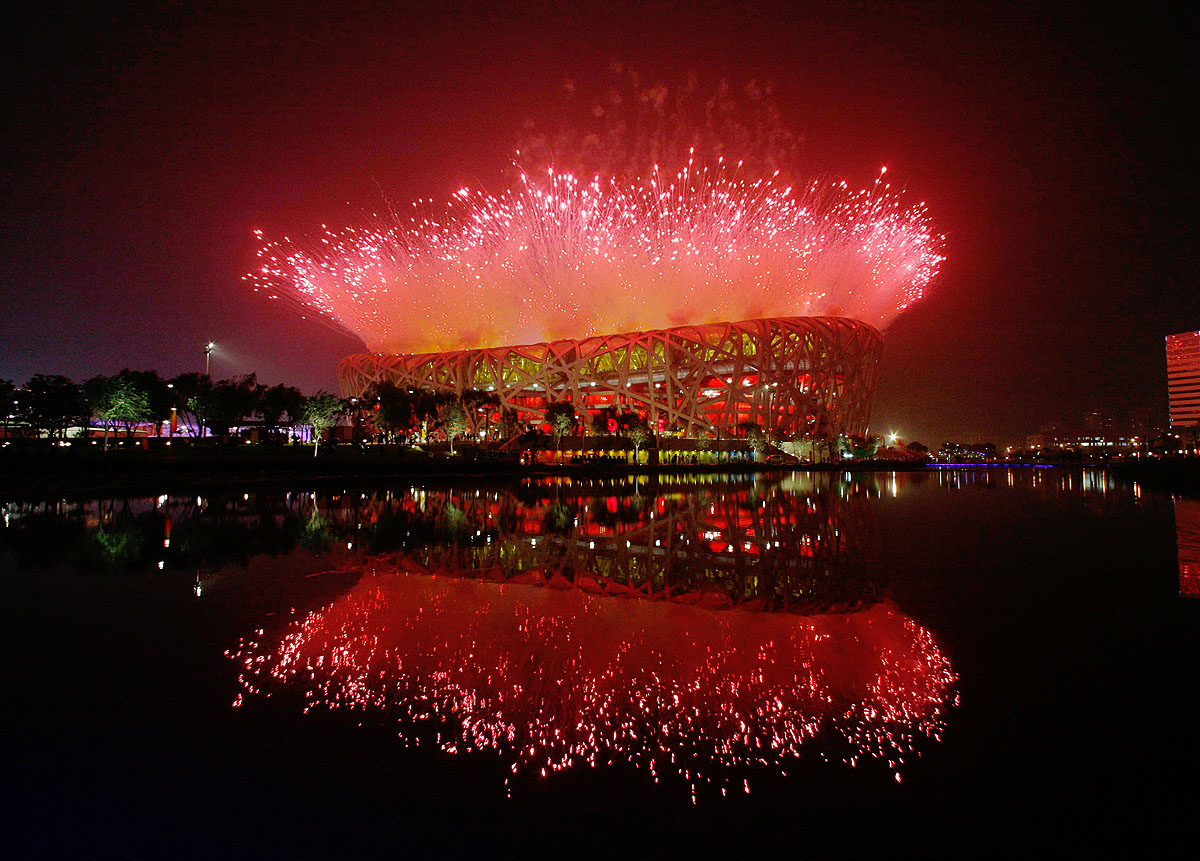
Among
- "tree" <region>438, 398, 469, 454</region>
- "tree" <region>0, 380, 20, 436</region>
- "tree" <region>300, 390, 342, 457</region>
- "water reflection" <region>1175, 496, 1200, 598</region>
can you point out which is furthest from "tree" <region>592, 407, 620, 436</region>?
"tree" <region>0, 380, 20, 436</region>

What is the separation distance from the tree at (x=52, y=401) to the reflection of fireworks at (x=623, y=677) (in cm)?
5445

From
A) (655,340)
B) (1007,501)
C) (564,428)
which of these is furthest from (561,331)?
(1007,501)

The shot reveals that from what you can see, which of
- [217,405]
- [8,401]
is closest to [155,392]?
[217,405]

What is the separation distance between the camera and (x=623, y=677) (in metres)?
4.52

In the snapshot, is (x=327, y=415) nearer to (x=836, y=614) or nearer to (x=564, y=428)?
(x=564, y=428)

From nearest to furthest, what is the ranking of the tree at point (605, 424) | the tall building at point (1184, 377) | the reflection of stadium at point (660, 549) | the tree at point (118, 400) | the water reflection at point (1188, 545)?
the reflection of stadium at point (660, 549) → the water reflection at point (1188, 545) → the tree at point (118, 400) → the tree at point (605, 424) → the tall building at point (1184, 377)

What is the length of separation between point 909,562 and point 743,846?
7555 mm

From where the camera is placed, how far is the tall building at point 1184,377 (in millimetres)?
110062

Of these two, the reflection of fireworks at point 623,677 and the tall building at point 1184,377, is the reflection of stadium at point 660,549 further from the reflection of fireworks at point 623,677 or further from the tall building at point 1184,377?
the tall building at point 1184,377

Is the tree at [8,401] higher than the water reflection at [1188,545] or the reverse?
higher

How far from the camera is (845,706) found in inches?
160

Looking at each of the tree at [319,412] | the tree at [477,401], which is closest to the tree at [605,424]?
the tree at [477,401]

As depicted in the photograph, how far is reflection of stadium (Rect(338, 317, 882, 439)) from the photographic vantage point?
212 feet

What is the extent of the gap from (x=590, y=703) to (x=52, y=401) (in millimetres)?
59350
